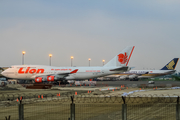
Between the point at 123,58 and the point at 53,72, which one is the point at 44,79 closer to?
the point at 53,72

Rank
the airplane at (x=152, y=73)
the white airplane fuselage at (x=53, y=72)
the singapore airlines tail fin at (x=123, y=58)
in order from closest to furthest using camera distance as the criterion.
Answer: the white airplane fuselage at (x=53, y=72)
the singapore airlines tail fin at (x=123, y=58)
the airplane at (x=152, y=73)

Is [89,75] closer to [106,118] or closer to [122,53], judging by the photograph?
[122,53]

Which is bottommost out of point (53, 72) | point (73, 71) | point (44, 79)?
point (44, 79)

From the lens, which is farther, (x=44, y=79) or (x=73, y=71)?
(x=73, y=71)

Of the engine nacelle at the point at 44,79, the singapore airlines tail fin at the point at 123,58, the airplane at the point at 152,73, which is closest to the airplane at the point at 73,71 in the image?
the singapore airlines tail fin at the point at 123,58

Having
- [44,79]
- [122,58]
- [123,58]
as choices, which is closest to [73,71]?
[44,79]

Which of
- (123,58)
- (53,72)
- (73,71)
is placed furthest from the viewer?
(123,58)

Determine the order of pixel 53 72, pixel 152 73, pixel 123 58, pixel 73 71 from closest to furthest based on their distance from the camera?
pixel 73 71
pixel 53 72
pixel 123 58
pixel 152 73

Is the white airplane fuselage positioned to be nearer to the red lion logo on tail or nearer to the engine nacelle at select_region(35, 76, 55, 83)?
the engine nacelle at select_region(35, 76, 55, 83)

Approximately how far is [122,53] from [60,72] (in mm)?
15090

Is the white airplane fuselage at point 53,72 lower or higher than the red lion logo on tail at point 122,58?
lower

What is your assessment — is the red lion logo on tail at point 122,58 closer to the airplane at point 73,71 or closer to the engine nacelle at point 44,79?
the airplane at point 73,71

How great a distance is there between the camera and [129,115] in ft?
42.5

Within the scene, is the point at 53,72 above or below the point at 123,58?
below
